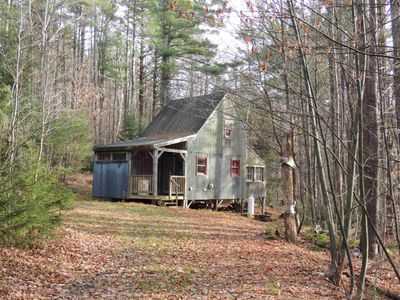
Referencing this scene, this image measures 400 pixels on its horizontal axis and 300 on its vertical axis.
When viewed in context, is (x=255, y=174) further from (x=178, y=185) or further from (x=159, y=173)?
(x=178, y=185)

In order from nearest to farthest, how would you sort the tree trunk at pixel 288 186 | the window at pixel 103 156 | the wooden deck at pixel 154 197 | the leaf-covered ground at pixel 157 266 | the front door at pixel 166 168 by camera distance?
the leaf-covered ground at pixel 157 266
the tree trunk at pixel 288 186
the wooden deck at pixel 154 197
the window at pixel 103 156
the front door at pixel 166 168

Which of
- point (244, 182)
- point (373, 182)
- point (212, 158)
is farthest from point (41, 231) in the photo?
point (244, 182)

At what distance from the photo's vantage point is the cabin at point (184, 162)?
20.3 metres

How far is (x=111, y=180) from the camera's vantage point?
2145 centimetres

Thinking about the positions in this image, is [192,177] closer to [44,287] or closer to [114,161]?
[114,161]

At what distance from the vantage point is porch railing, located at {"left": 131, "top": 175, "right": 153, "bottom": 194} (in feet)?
66.4

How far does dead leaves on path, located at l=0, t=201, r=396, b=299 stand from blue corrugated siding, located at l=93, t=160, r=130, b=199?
8273mm

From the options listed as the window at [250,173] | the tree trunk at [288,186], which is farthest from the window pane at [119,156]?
the tree trunk at [288,186]

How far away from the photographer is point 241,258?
9.31 metres

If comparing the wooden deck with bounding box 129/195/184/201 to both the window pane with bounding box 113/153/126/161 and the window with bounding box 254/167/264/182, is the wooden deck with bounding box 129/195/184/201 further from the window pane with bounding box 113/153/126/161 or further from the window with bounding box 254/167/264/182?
the window with bounding box 254/167/264/182

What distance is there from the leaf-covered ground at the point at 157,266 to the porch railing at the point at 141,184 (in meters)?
7.67

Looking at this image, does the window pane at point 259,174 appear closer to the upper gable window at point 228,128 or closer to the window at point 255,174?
the window at point 255,174

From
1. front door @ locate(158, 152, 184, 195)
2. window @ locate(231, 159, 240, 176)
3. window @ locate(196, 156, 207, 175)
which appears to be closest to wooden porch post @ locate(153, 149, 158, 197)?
window @ locate(196, 156, 207, 175)

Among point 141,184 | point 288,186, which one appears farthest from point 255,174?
point 288,186
